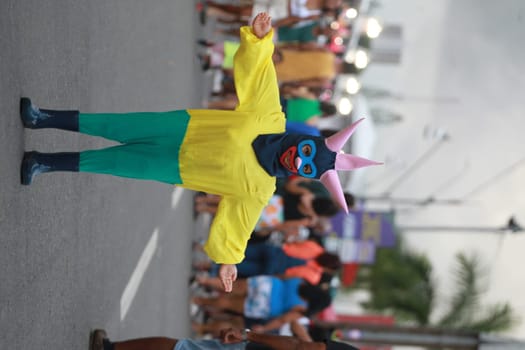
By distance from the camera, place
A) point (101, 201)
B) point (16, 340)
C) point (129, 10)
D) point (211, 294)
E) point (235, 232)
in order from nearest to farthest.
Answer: point (16, 340), point (235, 232), point (101, 201), point (129, 10), point (211, 294)

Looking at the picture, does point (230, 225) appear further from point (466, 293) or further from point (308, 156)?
point (466, 293)

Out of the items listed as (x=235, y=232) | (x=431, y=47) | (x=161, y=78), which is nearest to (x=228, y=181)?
(x=235, y=232)

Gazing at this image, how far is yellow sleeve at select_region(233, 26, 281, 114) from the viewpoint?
5367mm

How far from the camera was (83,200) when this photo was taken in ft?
19.6

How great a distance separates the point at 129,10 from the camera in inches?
299

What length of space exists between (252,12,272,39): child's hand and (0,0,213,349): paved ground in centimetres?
152

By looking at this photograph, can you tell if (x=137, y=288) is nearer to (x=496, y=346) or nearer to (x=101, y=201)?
(x=101, y=201)

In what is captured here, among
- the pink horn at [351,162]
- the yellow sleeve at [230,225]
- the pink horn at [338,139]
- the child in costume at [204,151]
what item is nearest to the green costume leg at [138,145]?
the child in costume at [204,151]

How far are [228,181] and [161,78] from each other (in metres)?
4.29

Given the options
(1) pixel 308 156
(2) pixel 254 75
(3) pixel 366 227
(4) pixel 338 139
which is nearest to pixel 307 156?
(1) pixel 308 156

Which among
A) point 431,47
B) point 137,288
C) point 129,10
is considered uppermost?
point 431,47

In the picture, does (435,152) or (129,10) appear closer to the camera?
(129,10)

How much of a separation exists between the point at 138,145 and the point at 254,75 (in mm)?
1091

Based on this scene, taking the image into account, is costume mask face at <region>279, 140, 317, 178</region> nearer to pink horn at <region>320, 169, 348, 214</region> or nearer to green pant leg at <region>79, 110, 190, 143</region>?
pink horn at <region>320, 169, 348, 214</region>
